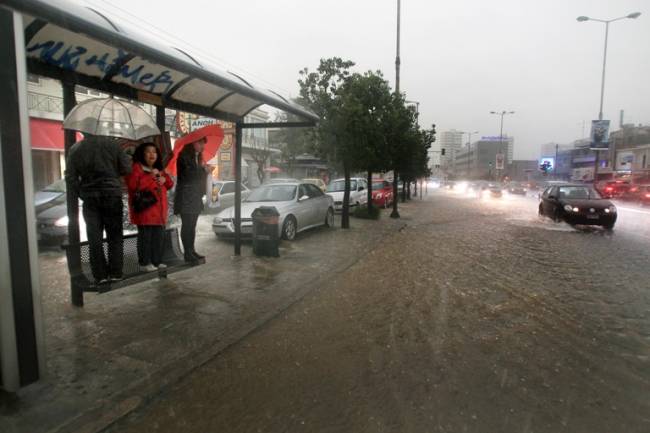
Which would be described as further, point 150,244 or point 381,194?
point 381,194

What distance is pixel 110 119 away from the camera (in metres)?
5.07

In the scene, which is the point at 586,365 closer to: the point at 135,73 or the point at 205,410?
the point at 205,410

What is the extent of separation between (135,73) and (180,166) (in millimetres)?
1334

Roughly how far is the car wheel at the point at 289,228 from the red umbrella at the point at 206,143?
4371 millimetres

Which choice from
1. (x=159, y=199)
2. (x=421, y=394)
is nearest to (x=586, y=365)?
(x=421, y=394)

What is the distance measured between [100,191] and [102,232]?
0.53 metres

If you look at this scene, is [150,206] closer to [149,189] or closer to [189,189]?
[149,189]

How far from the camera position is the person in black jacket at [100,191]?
4.56 metres

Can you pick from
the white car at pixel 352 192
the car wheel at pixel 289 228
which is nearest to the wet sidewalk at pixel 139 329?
the car wheel at pixel 289 228

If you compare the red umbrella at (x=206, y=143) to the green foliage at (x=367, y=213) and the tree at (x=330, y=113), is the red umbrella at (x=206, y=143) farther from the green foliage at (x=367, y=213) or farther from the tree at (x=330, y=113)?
the green foliage at (x=367, y=213)

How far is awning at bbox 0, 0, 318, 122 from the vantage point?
134 inches

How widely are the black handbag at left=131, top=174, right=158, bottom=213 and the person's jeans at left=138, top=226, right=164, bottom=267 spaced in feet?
0.83

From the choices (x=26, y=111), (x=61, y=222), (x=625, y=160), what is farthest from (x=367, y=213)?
(x=625, y=160)

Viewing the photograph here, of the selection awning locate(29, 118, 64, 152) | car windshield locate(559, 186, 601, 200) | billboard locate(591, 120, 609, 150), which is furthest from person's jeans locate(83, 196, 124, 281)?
billboard locate(591, 120, 609, 150)
